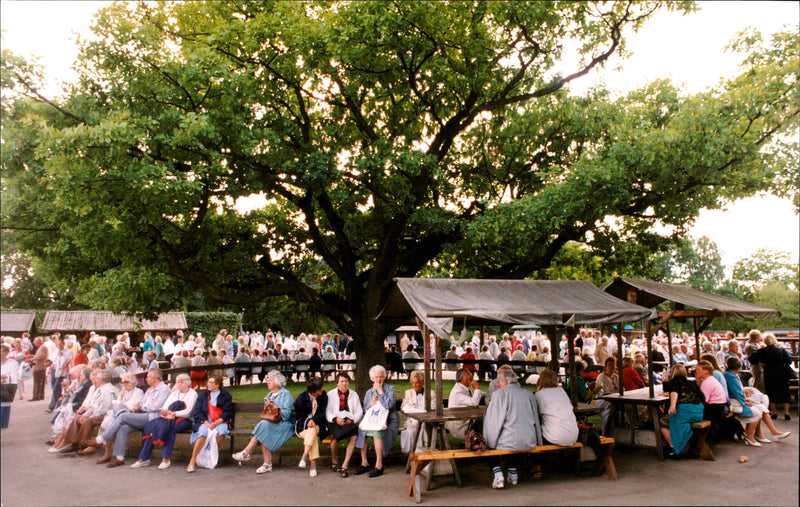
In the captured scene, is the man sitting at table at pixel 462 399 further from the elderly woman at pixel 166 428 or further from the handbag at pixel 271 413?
the elderly woman at pixel 166 428

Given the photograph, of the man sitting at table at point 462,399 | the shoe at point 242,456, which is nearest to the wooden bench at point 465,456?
the man sitting at table at point 462,399

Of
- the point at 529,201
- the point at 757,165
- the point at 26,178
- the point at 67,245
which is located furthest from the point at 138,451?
the point at 757,165

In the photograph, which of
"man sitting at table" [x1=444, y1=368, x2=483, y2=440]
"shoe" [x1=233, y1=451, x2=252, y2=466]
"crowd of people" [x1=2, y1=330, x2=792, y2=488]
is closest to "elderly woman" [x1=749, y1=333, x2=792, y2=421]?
"crowd of people" [x1=2, y1=330, x2=792, y2=488]

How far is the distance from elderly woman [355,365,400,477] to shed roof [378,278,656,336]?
1405mm

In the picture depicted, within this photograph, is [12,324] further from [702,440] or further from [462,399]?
[702,440]

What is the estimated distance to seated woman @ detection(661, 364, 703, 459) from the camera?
888 centimetres

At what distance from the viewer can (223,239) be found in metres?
13.7

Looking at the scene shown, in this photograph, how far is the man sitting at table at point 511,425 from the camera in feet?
24.3

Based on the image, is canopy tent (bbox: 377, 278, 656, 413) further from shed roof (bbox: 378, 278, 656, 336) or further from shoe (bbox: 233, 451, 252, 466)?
shoe (bbox: 233, 451, 252, 466)

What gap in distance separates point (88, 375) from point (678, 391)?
10.6 m

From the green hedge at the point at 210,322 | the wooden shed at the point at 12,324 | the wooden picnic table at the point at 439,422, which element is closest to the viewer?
the wooden shed at the point at 12,324

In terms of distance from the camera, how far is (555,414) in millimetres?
7809

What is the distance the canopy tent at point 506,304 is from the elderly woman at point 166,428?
3.90 meters

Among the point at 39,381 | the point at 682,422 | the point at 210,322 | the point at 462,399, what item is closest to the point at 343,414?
the point at 462,399
